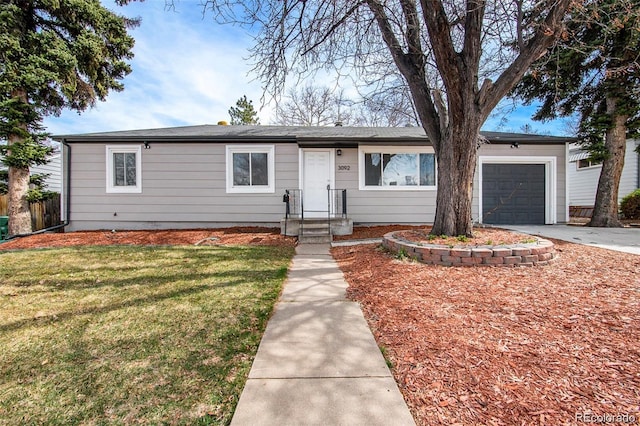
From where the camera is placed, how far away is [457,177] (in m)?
5.06

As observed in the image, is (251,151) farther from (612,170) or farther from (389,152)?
(612,170)

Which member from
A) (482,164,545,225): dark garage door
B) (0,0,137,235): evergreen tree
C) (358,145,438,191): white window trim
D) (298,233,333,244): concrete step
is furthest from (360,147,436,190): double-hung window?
(0,0,137,235): evergreen tree

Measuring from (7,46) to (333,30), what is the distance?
8.43 meters

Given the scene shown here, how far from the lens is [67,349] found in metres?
2.21

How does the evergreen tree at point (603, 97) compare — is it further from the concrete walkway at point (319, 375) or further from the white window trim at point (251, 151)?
the concrete walkway at point (319, 375)

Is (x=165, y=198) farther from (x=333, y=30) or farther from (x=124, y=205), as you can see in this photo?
(x=333, y=30)

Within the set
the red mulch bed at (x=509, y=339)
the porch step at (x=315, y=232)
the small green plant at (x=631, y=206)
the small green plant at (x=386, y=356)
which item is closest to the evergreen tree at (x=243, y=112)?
the porch step at (x=315, y=232)

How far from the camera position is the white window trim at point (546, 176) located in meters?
9.30

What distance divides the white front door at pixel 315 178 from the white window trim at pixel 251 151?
0.98 meters

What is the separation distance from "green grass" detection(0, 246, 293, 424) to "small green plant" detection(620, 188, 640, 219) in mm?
14958

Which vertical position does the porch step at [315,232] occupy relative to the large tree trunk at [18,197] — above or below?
below

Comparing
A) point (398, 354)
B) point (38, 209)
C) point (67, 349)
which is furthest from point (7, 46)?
point (398, 354)

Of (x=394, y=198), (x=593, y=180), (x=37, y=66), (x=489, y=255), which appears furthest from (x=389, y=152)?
(x=593, y=180)

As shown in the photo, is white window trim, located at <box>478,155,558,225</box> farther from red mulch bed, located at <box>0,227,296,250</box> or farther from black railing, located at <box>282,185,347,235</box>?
red mulch bed, located at <box>0,227,296,250</box>
